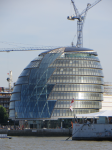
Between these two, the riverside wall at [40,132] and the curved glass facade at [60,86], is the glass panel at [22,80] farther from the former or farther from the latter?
the riverside wall at [40,132]

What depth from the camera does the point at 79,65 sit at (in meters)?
164

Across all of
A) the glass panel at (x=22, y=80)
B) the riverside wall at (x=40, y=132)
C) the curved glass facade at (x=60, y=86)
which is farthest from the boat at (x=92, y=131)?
the glass panel at (x=22, y=80)

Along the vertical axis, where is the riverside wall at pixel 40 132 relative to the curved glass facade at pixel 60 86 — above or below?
below

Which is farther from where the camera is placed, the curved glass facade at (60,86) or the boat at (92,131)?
the curved glass facade at (60,86)

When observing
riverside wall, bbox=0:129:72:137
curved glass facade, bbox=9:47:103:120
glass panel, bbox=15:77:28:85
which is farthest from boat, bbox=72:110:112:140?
glass panel, bbox=15:77:28:85

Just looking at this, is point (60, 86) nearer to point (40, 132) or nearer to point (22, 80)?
point (22, 80)

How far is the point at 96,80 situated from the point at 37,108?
24.8m

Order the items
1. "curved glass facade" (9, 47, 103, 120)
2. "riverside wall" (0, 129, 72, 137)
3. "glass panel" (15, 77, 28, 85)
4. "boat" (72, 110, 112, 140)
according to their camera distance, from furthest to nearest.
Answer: "glass panel" (15, 77, 28, 85) → "curved glass facade" (9, 47, 103, 120) → "riverside wall" (0, 129, 72, 137) → "boat" (72, 110, 112, 140)

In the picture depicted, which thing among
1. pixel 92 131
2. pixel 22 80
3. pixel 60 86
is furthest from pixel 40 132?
pixel 92 131

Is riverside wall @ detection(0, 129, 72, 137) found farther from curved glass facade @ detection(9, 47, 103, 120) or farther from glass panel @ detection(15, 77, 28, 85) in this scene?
glass panel @ detection(15, 77, 28, 85)

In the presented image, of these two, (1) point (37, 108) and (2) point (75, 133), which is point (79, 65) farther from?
(2) point (75, 133)

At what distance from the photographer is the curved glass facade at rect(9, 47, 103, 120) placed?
159 m

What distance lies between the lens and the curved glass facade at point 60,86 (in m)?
159

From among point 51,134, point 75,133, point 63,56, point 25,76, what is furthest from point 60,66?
point 75,133
